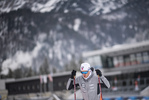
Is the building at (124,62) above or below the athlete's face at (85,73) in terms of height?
below

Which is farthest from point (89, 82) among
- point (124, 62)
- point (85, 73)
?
point (124, 62)

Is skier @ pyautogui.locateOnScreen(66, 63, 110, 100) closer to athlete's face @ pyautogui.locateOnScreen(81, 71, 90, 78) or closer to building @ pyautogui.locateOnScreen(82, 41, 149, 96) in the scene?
athlete's face @ pyautogui.locateOnScreen(81, 71, 90, 78)

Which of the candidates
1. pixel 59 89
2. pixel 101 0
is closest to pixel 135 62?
pixel 59 89

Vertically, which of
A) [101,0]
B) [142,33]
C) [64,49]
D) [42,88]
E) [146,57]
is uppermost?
[101,0]

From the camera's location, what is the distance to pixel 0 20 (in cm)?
2448

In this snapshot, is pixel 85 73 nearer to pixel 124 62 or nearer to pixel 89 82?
pixel 89 82

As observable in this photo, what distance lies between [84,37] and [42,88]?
340 ft

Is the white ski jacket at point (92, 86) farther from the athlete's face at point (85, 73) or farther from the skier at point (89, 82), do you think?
the athlete's face at point (85, 73)

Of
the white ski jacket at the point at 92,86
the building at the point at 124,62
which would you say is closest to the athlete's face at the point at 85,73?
the white ski jacket at the point at 92,86

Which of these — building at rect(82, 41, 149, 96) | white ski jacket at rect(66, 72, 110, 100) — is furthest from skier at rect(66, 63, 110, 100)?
building at rect(82, 41, 149, 96)

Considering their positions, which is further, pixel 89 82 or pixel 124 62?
pixel 124 62

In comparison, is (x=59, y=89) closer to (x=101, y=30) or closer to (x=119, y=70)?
(x=119, y=70)

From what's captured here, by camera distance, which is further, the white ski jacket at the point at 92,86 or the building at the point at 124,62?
the building at the point at 124,62

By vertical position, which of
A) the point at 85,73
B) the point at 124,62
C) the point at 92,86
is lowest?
the point at 124,62
